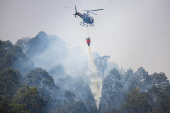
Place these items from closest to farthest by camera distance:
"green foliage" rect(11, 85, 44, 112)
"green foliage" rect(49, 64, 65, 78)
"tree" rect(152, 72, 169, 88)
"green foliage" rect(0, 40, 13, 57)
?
"green foliage" rect(11, 85, 44, 112)
"green foliage" rect(0, 40, 13, 57)
"tree" rect(152, 72, 169, 88)
"green foliage" rect(49, 64, 65, 78)

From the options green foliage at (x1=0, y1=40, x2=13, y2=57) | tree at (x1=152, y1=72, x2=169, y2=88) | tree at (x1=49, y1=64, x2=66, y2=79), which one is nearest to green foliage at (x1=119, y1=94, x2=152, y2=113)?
tree at (x1=152, y1=72, x2=169, y2=88)

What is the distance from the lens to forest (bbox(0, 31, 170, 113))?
37.7m

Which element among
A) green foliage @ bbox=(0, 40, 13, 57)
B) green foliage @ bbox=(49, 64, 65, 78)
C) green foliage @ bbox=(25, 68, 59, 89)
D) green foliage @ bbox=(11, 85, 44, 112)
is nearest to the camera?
green foliage @ bbox=(11, 85, 44, 112)

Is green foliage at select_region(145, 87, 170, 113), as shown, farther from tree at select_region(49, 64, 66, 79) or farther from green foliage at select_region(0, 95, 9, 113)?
green foliage at select_region(0, 95, 9, 113)

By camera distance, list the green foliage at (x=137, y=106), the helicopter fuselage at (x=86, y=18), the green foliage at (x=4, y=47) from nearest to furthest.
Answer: the helicopter fuselage at (x=86, y=18) < the green foliage at (x=137, y=106) < the green foliage at (x=4, y=47)

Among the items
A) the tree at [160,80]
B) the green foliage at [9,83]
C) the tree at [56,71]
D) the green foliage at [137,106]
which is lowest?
the green foliage at [137,106]

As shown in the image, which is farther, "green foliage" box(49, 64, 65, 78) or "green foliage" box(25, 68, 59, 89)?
"green foliage" box(49, 64, 65, 78)

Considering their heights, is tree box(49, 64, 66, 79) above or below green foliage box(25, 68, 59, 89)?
above

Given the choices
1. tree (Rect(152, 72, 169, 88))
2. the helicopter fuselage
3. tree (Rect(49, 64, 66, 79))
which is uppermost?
the helicopter fuselage

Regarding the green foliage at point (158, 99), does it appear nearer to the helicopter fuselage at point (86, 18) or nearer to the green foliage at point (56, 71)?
the helicopter fuselage at point (86, 18)

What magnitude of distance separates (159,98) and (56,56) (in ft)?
254

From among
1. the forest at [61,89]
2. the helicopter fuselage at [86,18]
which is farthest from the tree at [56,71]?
the helicopter fuselage at [86,18]

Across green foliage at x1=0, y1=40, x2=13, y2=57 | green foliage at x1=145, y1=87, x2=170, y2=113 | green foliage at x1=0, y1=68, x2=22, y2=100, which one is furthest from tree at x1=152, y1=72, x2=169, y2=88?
green foliage at x1=0, y1=40, x2=13, y2=57

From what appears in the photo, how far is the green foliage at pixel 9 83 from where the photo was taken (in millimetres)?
38438
